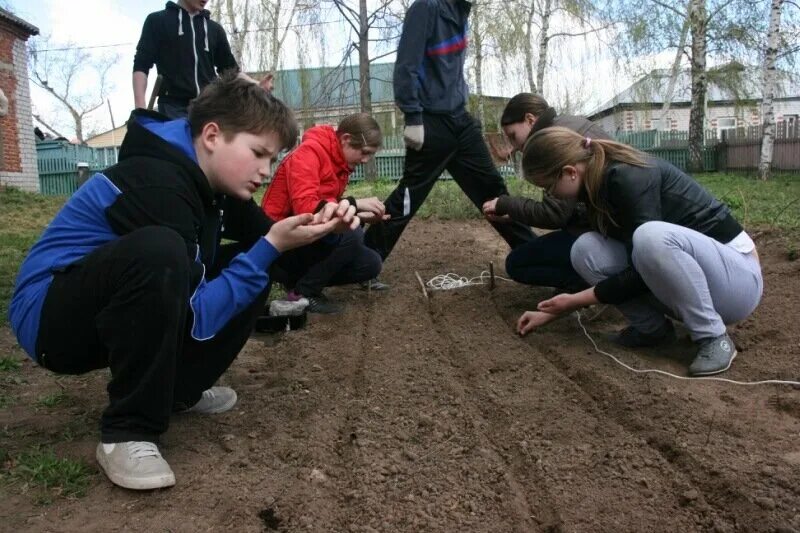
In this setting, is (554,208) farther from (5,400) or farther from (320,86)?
(320,86)

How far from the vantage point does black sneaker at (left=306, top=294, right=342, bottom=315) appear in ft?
13.6

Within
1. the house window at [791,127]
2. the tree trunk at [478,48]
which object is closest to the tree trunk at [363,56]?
the tree trunk at [478,48]

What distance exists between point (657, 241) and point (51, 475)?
7.63ft

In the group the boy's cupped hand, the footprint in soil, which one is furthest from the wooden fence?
the footprint in soil

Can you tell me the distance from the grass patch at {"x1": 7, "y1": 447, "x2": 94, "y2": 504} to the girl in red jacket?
1.97 m

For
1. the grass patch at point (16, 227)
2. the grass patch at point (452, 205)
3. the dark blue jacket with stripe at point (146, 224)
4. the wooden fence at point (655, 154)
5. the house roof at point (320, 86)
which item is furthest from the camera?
the house roof at point (320, 86)

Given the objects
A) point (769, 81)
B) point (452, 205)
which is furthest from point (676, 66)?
point (452, 205)

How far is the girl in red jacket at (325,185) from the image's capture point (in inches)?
155

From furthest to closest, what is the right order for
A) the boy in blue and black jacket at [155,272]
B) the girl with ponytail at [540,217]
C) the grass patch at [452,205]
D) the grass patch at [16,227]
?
the grass patch at [452,205], the grass patch at [16,227], the girl with ponytail at [540,217], the boy in blue and black jacket at [155,272]

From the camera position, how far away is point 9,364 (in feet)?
10.2

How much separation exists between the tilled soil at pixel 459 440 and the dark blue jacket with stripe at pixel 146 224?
0.48m

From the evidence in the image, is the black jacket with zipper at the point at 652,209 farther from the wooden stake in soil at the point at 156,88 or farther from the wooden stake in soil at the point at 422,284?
the wooden stake in soil at the point at 156,88

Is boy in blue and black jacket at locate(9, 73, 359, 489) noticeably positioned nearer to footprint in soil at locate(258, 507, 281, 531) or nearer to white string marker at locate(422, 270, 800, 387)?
footprint in soil at locate(258, 507, 281, 531)

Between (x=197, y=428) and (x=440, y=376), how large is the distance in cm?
105
